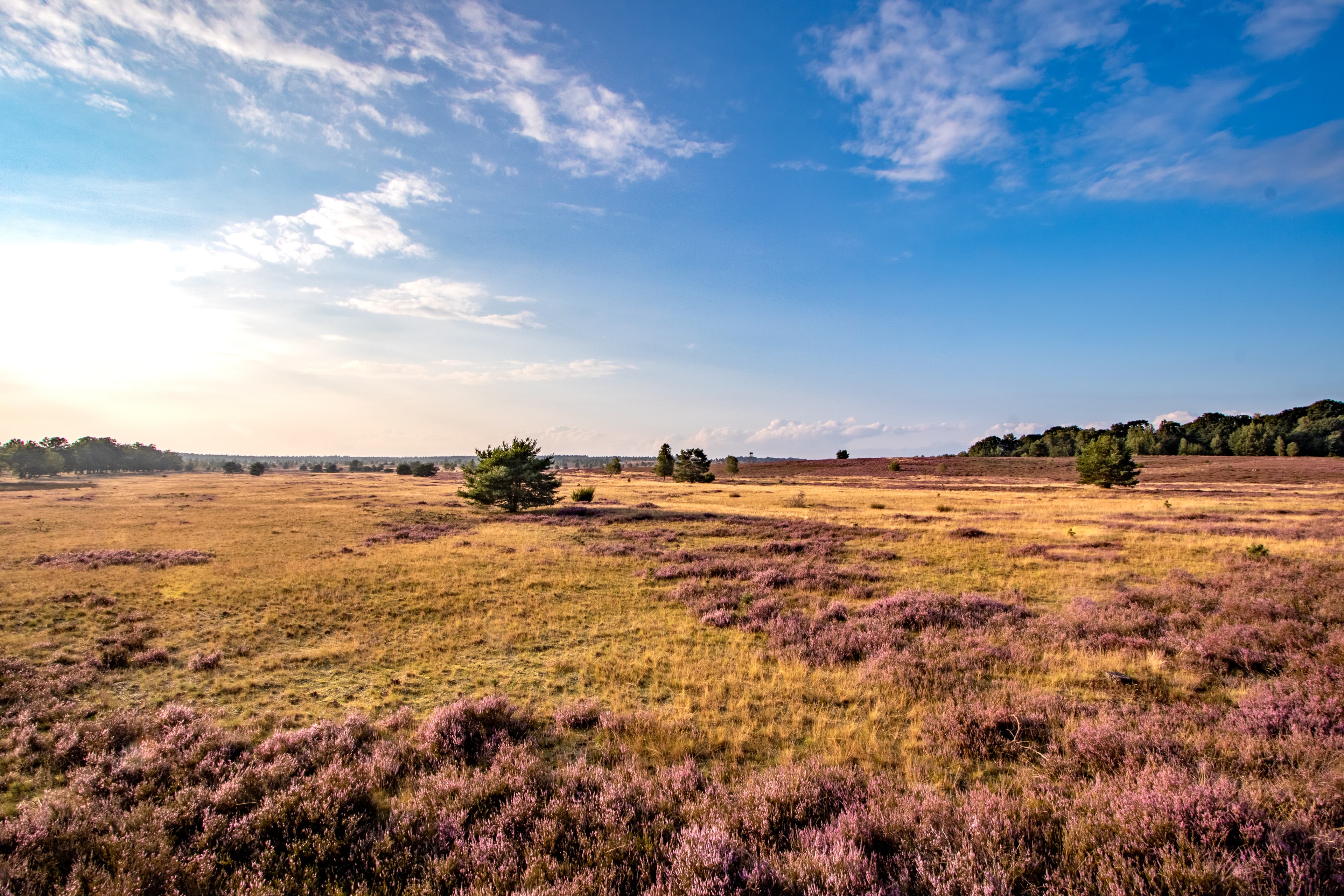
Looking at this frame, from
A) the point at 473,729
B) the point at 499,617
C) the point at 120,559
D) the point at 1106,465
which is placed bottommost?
the point at 499,617

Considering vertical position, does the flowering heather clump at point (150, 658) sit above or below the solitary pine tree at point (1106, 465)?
below

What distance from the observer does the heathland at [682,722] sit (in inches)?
169

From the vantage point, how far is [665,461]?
297 feet

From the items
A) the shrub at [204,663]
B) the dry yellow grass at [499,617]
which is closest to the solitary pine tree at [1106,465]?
the dry yellow grass at [499,617]

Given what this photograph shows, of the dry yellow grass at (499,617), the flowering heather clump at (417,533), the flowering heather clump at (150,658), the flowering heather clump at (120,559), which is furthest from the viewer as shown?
the flowering heather clump at (417,533)

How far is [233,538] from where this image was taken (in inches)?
1014

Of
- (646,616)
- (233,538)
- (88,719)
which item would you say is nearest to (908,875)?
(646,616)

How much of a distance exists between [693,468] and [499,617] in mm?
68855

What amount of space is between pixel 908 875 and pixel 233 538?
108 ft

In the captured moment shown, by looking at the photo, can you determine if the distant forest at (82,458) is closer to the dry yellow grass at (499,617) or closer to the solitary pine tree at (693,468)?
the dry yellow grass at (499,617)

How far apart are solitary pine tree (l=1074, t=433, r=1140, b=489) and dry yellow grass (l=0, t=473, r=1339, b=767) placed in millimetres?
25336

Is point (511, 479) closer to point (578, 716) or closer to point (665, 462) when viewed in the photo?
point (578, 716)

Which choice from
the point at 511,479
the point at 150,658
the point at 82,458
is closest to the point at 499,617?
the point at 150,658

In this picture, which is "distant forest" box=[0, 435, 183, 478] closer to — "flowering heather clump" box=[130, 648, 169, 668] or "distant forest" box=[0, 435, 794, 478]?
"distant forest" box=[0, 435, 794, 478]
